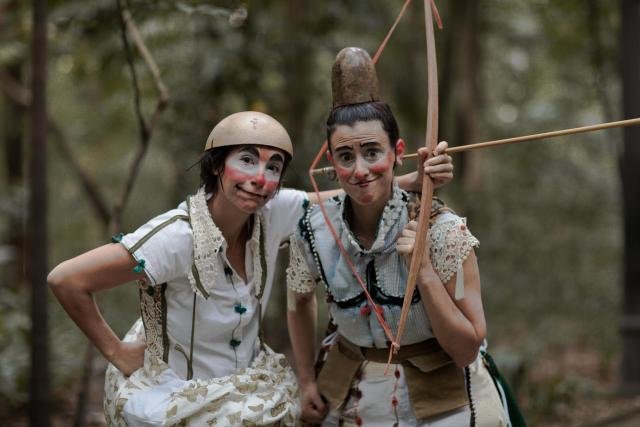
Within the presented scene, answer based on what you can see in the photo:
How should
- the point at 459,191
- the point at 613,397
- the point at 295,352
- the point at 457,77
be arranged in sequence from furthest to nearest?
the point at 457,77 → the point at 459,191 → the point at 613,397 → the point at 295,352

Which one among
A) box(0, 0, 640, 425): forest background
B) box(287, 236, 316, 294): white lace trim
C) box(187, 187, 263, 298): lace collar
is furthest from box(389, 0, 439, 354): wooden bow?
box(0, 0, 640, 425): forest background

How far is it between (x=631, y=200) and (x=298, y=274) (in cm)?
488

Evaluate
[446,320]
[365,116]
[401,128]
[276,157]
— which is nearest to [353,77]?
[365,116]

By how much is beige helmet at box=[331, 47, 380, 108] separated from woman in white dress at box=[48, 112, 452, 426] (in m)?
0.29

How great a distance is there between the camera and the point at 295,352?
11.1 feet

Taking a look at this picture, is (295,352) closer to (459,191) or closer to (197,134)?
(197,134)

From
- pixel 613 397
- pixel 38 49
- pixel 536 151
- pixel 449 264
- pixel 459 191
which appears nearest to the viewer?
pixel 449 264

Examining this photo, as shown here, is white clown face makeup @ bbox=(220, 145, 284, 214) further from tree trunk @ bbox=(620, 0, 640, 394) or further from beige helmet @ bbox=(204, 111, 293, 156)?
tree trunk @ bbox=(620, 0, 640, 394)

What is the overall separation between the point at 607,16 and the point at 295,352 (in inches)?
349

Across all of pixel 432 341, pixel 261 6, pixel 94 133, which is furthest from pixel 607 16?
pixel 432 341

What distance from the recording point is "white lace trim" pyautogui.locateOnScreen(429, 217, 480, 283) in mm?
2851

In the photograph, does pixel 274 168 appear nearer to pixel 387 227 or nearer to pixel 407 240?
pixel 387 227

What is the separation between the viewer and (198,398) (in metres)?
2.96

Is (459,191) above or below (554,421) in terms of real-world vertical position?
above
